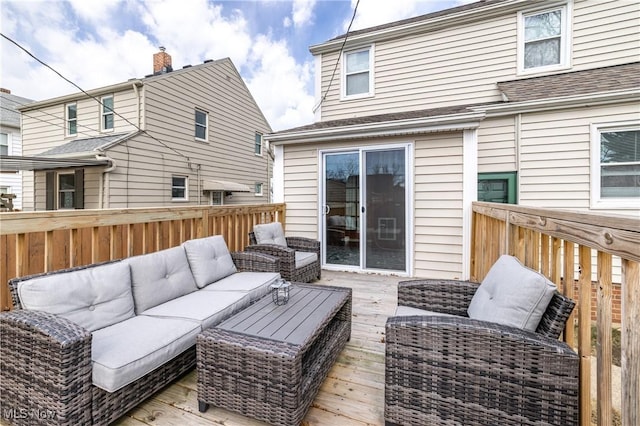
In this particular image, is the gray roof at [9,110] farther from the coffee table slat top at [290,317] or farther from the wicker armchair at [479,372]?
the wicker armchair at [479,372]

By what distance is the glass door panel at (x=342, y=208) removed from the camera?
471 cm

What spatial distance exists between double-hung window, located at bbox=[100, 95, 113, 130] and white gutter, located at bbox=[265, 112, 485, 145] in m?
6.27

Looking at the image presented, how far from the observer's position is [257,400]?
1.52 m

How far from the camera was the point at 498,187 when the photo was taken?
16.2 feet

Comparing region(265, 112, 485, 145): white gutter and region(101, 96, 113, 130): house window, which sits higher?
region(101, 96, 113, 130): house window

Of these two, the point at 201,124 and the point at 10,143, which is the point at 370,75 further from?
the point at 10,143

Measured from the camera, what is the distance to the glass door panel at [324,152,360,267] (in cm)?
471

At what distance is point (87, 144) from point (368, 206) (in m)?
8.09

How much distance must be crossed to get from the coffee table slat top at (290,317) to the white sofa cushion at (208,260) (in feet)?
2.72

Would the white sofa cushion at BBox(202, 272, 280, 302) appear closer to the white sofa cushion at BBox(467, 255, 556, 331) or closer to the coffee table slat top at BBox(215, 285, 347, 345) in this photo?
the coffee table slat top at BBox(215, 285, 347, 345)

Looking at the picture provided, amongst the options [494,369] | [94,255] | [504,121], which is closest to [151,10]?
[94,255]

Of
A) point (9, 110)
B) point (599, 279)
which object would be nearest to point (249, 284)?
point (599, 279)

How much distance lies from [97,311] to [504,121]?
596cm

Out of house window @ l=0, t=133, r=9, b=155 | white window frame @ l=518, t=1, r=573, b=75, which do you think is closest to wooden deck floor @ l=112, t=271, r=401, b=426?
white window frame @ l=518, t=1, r=573, b=75
